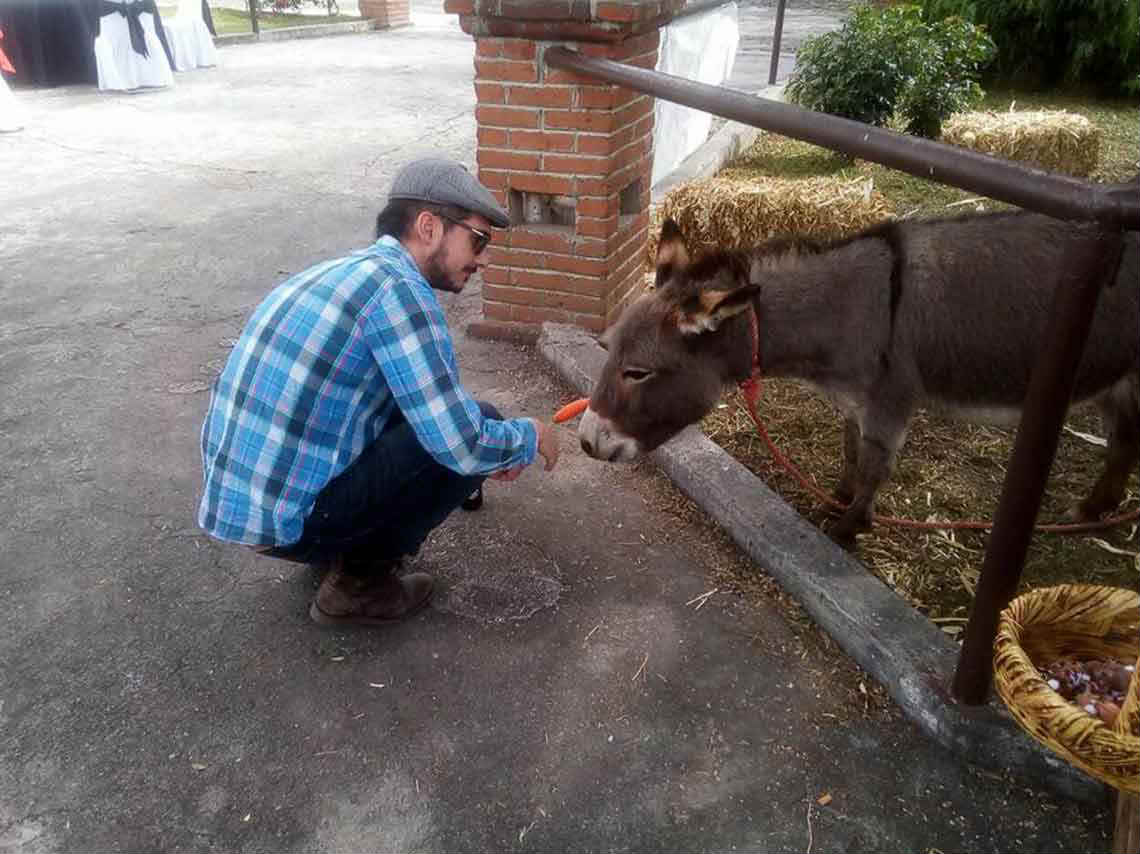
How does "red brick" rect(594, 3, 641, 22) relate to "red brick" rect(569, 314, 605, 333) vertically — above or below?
above

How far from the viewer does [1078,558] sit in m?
3.36

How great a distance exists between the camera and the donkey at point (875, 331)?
120 inches

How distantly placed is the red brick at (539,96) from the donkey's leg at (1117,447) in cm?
290

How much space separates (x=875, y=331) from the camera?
3.06 m

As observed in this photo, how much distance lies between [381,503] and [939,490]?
2.61m

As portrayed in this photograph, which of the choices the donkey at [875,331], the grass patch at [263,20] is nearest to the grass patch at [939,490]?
the donkey at [875,331]

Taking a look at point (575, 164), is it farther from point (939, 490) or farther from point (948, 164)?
point (948, 164)

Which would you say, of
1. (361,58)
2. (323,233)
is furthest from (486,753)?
(361,58)

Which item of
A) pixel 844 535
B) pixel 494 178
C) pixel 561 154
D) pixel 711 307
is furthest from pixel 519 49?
pixel 844 535

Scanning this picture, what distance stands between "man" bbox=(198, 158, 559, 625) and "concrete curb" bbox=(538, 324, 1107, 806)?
1087mm

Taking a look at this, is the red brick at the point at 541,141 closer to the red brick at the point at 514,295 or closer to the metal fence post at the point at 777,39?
the red brick at the point at 514,295

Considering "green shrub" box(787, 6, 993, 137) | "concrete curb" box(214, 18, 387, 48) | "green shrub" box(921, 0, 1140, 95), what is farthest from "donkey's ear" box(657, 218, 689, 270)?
"concrete curb" box(214, 18, 387, 48)

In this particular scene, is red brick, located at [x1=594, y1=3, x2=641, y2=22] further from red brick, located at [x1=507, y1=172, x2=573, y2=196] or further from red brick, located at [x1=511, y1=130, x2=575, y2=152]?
red brick, located at [x1=507, y1=172, x2=573, y2=196]

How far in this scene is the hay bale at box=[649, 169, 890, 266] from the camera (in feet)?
19.9
